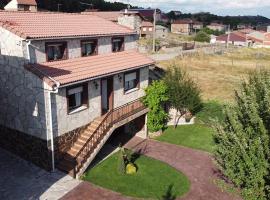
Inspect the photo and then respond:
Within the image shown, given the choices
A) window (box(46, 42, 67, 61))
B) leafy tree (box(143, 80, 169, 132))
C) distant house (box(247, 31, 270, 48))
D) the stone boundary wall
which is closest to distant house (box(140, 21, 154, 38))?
distant house (box(247, 31, 270, 48))

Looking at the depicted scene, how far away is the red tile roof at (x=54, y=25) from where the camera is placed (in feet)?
55.2

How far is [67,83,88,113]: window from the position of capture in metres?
17.6

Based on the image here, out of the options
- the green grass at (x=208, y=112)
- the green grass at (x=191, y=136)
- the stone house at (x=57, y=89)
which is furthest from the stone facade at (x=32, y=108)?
the green grass at (x=208, y=112)

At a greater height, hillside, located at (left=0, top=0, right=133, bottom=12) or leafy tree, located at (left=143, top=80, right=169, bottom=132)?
hillside, located at (left=0, top=0, right=133, bottom=12)

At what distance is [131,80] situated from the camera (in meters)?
23.0

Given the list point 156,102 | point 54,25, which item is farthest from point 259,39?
point 54,25

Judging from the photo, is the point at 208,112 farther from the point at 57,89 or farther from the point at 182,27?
the point at 182,27

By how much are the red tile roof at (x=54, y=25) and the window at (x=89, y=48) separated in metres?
0.58

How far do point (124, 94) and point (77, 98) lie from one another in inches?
182

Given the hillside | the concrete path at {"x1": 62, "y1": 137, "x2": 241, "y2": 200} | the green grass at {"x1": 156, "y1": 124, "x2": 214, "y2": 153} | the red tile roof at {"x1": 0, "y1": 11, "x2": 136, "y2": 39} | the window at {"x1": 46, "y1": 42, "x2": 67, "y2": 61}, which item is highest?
the hillside

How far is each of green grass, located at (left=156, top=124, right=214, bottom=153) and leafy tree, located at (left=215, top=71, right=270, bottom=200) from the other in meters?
10.7

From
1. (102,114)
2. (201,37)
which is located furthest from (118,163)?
(201,37)

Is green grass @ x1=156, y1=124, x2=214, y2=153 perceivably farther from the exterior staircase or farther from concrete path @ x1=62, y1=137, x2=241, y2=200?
the exterior staircase

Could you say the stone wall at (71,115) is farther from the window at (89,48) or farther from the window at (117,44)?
the window at (117,44)
